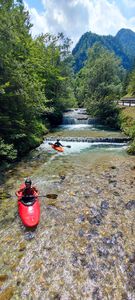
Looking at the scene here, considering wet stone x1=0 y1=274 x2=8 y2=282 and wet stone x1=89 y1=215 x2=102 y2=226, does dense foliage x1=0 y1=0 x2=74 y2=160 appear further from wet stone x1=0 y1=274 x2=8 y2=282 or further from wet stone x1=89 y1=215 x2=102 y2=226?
wet stone x1=0 y1=274 x2=8 y2=282

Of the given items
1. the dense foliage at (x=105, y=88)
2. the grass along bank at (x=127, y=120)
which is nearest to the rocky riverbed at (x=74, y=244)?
the grass along bank at (x=127, y=120)

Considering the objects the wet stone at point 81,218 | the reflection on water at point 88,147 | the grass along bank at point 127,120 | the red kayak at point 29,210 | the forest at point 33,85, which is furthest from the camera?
the grass along bank at point 127,120

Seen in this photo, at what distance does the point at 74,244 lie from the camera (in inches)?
291

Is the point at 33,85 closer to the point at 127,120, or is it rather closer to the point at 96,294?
the point at 96,294

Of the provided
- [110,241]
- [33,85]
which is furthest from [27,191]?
[33,85]

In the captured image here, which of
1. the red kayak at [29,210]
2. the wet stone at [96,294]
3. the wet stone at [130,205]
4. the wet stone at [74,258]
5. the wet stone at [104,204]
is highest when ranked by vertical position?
the red kayak at [29,210]

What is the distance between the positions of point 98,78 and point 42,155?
2088 cm

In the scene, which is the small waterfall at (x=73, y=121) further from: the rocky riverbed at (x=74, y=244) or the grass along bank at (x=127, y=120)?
the rocky riverbed at (x=74, y=244)

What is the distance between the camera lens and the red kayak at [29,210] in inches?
327

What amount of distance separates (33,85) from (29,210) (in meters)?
9.90

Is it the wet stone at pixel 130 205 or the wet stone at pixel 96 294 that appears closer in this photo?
the wet stone at pixel 96 294

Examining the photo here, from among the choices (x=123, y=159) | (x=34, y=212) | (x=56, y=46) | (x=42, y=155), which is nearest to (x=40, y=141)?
(x=42, y=155)

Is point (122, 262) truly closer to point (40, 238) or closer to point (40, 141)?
point (40, 238)

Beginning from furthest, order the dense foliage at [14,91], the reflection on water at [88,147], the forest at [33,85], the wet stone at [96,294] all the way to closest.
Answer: the reflection on water at [88,147] < the forest at [33,85] < the dense foliage at [14,91] < the wet stone at [96,294]
